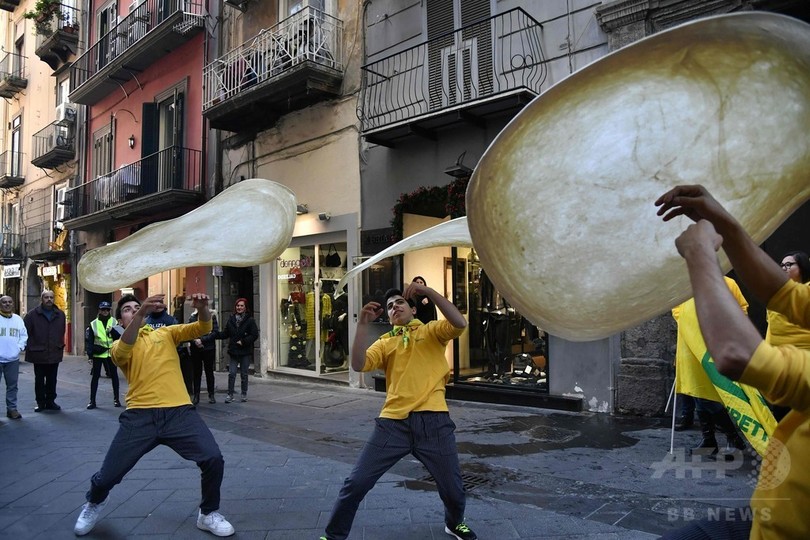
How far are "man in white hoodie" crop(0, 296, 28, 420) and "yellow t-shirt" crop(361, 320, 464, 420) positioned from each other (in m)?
7.71

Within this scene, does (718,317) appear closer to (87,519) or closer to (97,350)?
(87,519)

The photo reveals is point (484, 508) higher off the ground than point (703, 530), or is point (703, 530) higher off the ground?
point (703, 530)

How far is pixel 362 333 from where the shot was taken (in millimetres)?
3572

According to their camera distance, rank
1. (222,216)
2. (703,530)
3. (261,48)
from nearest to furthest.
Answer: (703,530) → (222,216) → (261,48)

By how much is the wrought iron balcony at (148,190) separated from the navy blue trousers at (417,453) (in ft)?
41.5

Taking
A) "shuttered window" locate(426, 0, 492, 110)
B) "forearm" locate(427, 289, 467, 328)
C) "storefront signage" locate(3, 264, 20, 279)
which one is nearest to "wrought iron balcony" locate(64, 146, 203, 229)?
"shuttered window" locate(426, 0, 492, 110)

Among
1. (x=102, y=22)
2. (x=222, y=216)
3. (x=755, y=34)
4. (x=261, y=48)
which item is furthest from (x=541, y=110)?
(x=102, y=22)

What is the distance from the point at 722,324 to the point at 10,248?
30.1 meters

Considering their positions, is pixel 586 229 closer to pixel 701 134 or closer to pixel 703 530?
pixel 701 134

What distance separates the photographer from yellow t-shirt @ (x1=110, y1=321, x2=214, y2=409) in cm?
404

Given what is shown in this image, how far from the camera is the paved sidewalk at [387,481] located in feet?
13.4

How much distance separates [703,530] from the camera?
1.82 m

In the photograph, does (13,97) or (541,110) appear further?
(13,97)

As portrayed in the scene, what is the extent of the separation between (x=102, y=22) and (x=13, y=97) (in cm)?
1021
